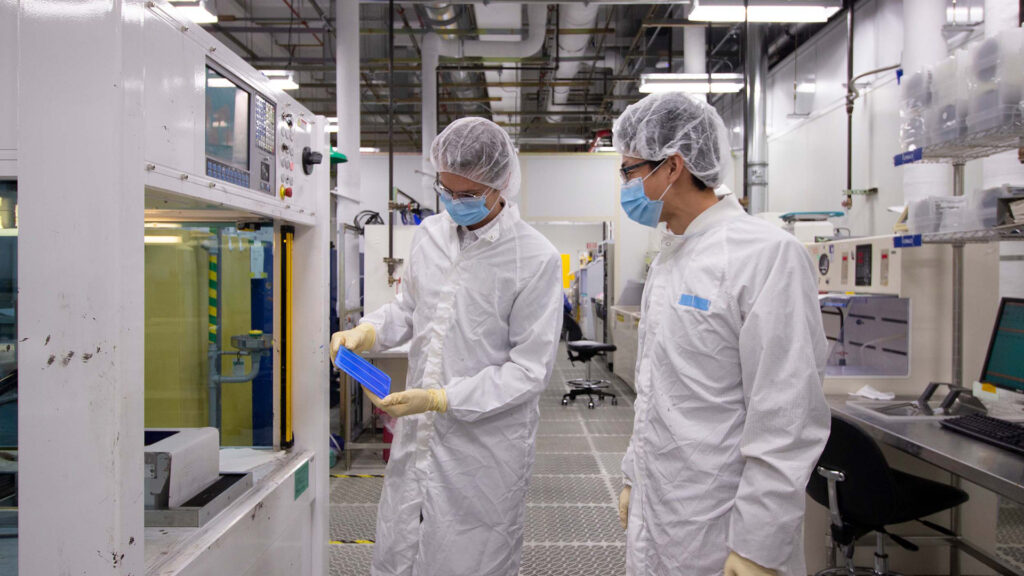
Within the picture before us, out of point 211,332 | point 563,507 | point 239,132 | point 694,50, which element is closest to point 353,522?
point 563,507

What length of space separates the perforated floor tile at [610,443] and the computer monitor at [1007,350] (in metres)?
2.18

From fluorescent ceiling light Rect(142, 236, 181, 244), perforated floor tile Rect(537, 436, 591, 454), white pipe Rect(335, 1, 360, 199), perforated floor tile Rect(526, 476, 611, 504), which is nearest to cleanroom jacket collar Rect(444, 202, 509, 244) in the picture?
fluorescent ceiling light Rect(142, 236, 181, 244)

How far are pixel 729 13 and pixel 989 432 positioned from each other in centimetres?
280

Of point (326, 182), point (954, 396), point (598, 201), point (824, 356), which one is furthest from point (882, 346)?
point (598, 201)

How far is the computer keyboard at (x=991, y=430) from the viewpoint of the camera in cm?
170

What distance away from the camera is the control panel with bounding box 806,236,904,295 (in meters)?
2.40

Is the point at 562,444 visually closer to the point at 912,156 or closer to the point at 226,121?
the point at 912,156

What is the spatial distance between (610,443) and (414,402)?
122 inches

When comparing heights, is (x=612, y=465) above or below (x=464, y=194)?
below

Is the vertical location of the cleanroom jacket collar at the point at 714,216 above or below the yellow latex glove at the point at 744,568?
above

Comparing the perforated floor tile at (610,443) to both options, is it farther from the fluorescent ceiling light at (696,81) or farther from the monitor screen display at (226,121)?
the monitor screen display at (226,121)

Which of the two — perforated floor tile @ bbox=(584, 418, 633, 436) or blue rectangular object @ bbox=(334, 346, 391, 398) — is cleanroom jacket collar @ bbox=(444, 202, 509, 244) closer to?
blue rectangular object @ bbox=(334, 346, 391, 398)

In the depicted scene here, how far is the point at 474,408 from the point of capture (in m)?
1.29

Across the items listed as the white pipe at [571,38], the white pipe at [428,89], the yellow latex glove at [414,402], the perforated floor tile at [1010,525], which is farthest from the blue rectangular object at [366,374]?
the white pipe at [428,89]
